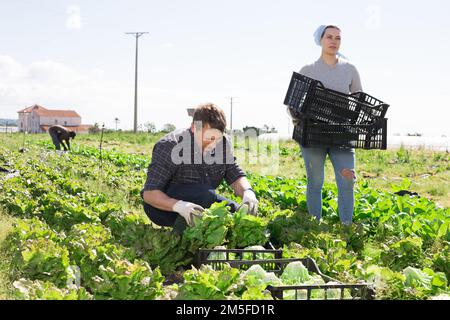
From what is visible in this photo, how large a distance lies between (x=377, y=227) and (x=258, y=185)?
109 inches

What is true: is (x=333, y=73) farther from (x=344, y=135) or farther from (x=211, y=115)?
(x=211, y=115)

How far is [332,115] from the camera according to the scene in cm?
482

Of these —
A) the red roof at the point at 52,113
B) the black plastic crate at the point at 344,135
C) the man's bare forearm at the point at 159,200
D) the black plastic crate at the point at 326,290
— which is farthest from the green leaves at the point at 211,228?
the red roof at the point at 52,113

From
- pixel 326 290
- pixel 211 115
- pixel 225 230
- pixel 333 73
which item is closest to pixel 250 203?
pixel 225 230

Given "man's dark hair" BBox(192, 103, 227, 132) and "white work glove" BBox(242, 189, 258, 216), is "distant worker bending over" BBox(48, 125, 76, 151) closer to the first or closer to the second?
"white work glove" BBox(242, 189, 258, 216)

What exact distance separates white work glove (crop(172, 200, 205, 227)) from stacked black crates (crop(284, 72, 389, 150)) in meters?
1.31

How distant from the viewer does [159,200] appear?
4.05m

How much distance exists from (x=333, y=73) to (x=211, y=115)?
1.56m

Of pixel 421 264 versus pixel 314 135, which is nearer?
pixel 421 264

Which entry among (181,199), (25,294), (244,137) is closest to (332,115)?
(181,199)

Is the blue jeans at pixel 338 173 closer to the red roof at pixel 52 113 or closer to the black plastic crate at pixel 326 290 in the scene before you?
the black plastic crate at pixel 326 290

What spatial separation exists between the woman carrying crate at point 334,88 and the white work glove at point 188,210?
142 cm

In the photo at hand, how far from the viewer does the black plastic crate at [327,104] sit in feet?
15.5
